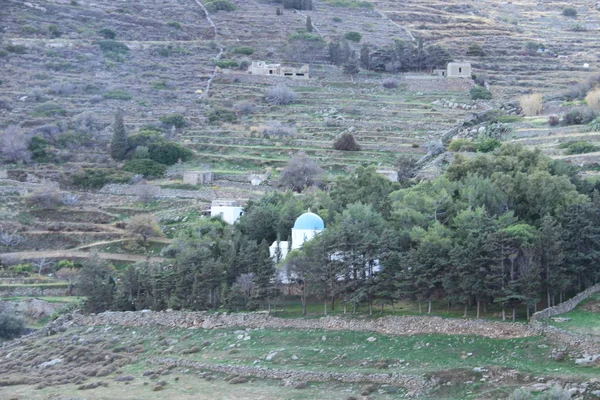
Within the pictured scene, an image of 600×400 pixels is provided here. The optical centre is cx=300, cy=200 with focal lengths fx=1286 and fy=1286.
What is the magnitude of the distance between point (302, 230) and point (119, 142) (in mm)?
28793

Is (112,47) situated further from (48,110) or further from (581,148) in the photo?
(581,148)

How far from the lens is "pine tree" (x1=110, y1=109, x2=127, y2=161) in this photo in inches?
3086

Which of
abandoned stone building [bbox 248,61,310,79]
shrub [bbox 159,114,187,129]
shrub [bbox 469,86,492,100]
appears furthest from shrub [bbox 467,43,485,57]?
shrub [bbox 159,114,187,129]

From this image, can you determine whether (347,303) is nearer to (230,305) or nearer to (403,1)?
(230,305)

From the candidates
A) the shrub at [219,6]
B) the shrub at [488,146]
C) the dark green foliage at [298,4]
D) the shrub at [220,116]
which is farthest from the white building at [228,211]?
the dark green foliage at [298,4]

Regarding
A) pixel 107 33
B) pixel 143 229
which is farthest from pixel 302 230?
pixel 107 33

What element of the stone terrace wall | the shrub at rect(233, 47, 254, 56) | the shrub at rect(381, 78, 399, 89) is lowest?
the stone terrace wall

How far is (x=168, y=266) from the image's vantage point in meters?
53.7

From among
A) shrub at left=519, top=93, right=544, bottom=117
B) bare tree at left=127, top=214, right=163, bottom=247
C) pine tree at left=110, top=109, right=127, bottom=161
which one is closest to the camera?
bare tree at left=127, top=214, right=163, bottom=247

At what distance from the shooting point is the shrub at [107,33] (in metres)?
109

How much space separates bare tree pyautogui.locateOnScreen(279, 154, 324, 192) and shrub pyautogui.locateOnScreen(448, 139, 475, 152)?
740 cm

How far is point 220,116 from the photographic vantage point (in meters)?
87.1

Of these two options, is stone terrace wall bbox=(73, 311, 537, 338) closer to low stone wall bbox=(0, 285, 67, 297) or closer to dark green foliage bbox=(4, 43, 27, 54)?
low stone wall bbox=(0, 285, 67, 297)

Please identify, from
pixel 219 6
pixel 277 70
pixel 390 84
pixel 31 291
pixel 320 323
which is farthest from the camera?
pixel 219 6
